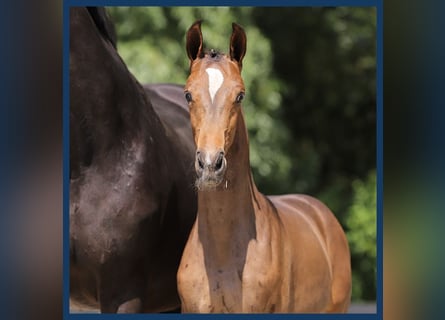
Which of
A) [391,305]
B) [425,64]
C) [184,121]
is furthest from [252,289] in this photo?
[184,121]

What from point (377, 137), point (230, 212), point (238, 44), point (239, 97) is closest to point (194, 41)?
point (238, 44)

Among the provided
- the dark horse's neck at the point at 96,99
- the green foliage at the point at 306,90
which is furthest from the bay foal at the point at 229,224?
the green foliage at the point at 306,90

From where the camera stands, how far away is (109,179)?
13.5 ft

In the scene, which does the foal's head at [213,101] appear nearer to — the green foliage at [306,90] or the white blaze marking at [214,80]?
the white blaze marking at [214,80]

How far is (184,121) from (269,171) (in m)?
2.76

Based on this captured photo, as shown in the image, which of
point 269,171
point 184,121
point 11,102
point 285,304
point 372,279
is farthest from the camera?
point 372,279

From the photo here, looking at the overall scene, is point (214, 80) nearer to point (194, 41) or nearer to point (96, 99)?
point (194, 41)

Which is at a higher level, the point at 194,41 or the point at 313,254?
the point at 194,41

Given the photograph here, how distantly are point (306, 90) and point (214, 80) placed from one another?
5.49 metres

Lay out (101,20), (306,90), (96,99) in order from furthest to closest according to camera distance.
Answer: (306,90), (101,20), (96,99)

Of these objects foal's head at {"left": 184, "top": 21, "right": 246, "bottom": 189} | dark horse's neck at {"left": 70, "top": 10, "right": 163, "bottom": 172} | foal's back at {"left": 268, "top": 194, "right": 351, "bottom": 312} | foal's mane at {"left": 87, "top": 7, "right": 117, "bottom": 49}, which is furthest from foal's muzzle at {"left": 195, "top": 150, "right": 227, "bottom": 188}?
foal's mane at {"left": 87, "top": 7, "right": 117, "bottom": 49}

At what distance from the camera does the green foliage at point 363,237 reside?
809 centimetres

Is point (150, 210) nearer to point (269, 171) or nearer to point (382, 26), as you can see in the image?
point (382, 26)

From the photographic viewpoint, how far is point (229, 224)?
12.5 ft
